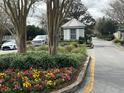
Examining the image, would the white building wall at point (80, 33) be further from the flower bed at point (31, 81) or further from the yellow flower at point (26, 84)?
the yellow flower at point (26, 84)

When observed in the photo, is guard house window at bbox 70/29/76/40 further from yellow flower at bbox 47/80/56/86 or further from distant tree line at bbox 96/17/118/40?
yellow flower at bbox 47/80/56/86

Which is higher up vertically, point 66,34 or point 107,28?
point 107,28

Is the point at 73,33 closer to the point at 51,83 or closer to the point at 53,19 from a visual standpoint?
the point at 53,19

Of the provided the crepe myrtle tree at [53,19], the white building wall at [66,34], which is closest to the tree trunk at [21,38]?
the crepe myrtle tree at [53,19]

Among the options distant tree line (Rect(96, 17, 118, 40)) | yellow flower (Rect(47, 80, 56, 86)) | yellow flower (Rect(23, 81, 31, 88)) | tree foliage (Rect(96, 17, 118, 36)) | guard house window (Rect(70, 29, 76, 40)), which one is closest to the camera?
yellow flower (Rect(23, 81, 31, 88))

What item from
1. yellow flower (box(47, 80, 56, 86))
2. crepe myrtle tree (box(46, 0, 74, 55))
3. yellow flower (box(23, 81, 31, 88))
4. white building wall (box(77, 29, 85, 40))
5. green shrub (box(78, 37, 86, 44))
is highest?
crepe myrtle tree (box(46, 0, 74, 55))

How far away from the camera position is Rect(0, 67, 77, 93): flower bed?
852cm

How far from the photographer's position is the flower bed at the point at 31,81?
8.52 m

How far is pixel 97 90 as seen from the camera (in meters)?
9.62

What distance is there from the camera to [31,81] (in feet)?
30.7

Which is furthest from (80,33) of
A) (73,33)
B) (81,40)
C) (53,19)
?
(53,19)

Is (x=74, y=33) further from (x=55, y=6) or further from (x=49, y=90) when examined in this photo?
(x=49, y=90)

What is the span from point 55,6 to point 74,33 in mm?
39608

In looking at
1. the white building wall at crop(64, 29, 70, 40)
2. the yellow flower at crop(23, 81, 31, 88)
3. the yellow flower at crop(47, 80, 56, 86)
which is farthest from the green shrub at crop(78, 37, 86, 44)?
the yellow flower at crop(23, 81, 31, 88)
